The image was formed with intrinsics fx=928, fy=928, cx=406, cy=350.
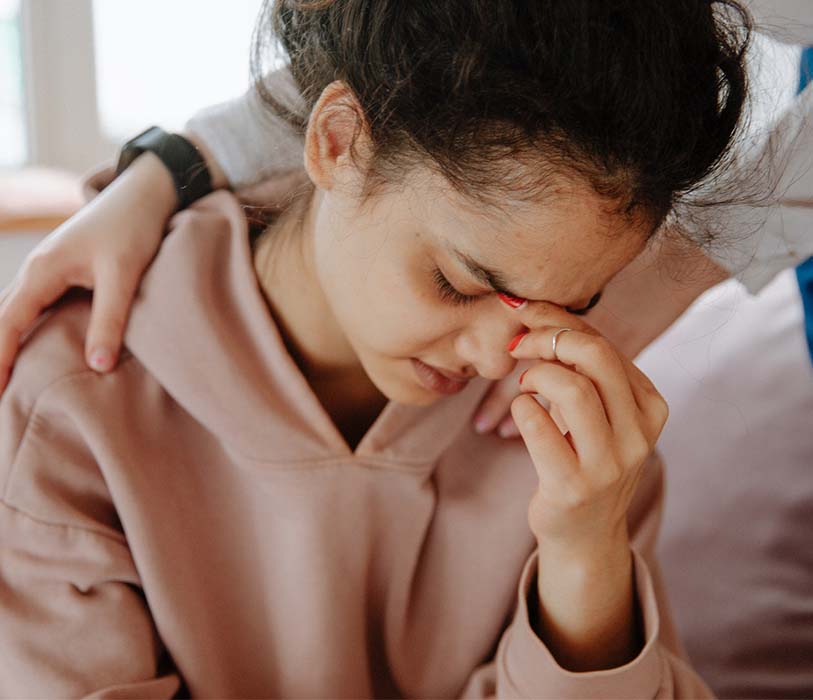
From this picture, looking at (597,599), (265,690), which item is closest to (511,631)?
(597,599)

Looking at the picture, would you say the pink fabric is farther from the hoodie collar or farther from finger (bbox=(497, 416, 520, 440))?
the hoodie collar

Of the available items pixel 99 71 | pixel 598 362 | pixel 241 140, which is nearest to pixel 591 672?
pixel 598 362

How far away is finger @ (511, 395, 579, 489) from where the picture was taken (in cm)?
74

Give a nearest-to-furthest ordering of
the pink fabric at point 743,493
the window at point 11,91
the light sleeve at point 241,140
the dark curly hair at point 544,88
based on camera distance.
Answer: the dark curly hair at point 544,88
the light sleeve at point 241,140
the pink fabric at point 743,493
the window at point 11,91

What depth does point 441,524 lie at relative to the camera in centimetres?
98

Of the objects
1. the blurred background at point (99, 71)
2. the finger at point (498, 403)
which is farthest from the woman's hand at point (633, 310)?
the blurred background at point (99, 71)

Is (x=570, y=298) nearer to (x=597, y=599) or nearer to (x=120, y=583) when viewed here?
(x=597, y=599)

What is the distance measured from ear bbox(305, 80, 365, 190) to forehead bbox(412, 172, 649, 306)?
0.30 ft

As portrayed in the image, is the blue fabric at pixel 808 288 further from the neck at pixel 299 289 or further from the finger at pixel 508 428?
the neck at pixel 299 289

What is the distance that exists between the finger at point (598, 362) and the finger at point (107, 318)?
347 millimetres

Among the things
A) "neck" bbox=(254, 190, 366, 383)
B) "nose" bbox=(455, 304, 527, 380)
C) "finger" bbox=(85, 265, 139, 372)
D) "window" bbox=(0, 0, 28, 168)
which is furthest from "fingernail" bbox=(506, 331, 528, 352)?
"window" bbox=(0, 0, 28, 168)

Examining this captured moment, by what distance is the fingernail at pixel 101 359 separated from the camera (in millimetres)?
797

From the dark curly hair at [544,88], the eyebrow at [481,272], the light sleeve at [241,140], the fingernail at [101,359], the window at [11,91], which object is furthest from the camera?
the window at [11,91]

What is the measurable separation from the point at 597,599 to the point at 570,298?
28cm
